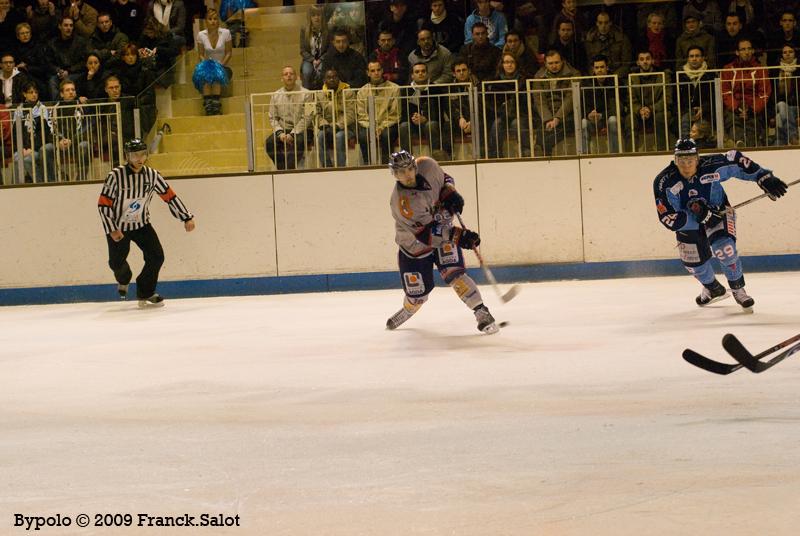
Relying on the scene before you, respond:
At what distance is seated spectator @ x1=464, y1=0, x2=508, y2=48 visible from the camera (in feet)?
37.8

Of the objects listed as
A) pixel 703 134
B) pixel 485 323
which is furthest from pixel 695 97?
pixel 485 323

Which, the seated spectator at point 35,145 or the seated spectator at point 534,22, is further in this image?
the seated spectator at point 534,22

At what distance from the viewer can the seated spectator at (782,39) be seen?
35.3 feet

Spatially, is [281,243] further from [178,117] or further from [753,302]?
[753,302]

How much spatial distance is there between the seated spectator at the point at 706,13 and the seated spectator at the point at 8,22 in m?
6.94

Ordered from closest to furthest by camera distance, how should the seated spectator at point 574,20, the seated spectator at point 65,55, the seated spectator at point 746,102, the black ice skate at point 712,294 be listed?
the black ice skate at point 712,294 → the seated spectator at point 746,102 → the seated spectator at point 574,20 → the seated spectator at point 65,55

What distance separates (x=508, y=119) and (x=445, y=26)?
1650 mm

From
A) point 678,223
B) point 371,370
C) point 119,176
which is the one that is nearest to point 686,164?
point 678,223

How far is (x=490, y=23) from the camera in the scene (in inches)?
455

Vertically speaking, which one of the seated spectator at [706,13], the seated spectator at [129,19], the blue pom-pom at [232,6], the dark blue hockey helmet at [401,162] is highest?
the blue pom-pom at [232,6]

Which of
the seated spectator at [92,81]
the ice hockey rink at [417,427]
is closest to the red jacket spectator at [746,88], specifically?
the ice hockey rink at [417,427]

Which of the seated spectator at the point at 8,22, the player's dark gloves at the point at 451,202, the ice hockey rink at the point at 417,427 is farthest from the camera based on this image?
the seated spectator at the point at 8,22

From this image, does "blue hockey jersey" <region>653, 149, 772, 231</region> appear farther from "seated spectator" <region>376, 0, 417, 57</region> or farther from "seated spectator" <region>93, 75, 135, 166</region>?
"seated spectator" <region>93, 75, 135, 166</region>

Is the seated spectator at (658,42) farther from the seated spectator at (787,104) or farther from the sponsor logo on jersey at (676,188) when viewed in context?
the sponsor logo on jersey at (676,188)
